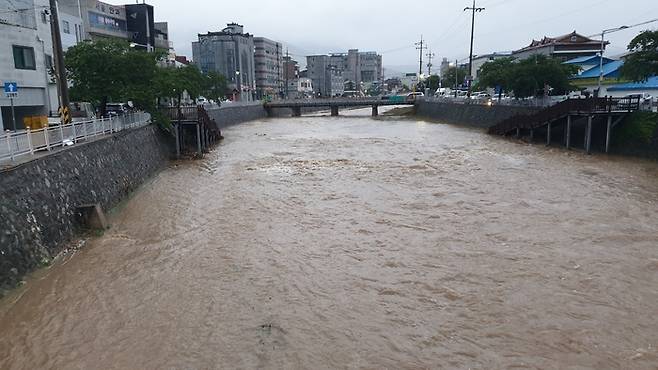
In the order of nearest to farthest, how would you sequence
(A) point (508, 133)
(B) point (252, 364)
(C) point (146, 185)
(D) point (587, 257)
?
1. (B) point (252, 364)
2. (D) point (587, 257)
3. (C) point (146, 185)
4. (A) point (508, 133)

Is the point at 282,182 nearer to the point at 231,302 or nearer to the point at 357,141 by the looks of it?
the point at 231,302

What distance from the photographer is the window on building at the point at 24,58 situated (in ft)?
100

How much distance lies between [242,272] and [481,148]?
30180 mm

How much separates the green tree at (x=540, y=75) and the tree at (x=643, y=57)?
15.6 meters

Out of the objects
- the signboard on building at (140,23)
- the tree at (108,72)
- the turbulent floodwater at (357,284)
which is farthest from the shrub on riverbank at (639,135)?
the signboard on building at (140,23)

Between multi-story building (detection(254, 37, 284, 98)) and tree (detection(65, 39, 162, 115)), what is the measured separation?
112 meters

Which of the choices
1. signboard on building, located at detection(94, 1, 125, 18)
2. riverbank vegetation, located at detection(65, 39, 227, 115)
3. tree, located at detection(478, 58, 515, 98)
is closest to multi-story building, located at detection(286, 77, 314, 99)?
signboard on building, located at detection(94, 1, 125, 18)

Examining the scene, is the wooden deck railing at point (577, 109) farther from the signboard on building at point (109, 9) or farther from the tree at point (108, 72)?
the signboard on building at point (109, 9)

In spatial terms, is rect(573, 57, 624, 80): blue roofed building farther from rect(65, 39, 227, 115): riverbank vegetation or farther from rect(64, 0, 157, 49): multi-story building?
rect(64, 0, 157, 49): multi-story building

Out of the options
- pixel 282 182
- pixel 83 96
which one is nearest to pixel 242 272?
pixel 282 182

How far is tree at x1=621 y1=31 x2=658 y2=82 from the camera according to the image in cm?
3170

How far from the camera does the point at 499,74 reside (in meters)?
53.9

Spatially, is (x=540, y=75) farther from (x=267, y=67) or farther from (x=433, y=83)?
(x=267, y=67)

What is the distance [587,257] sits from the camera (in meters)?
13.8
